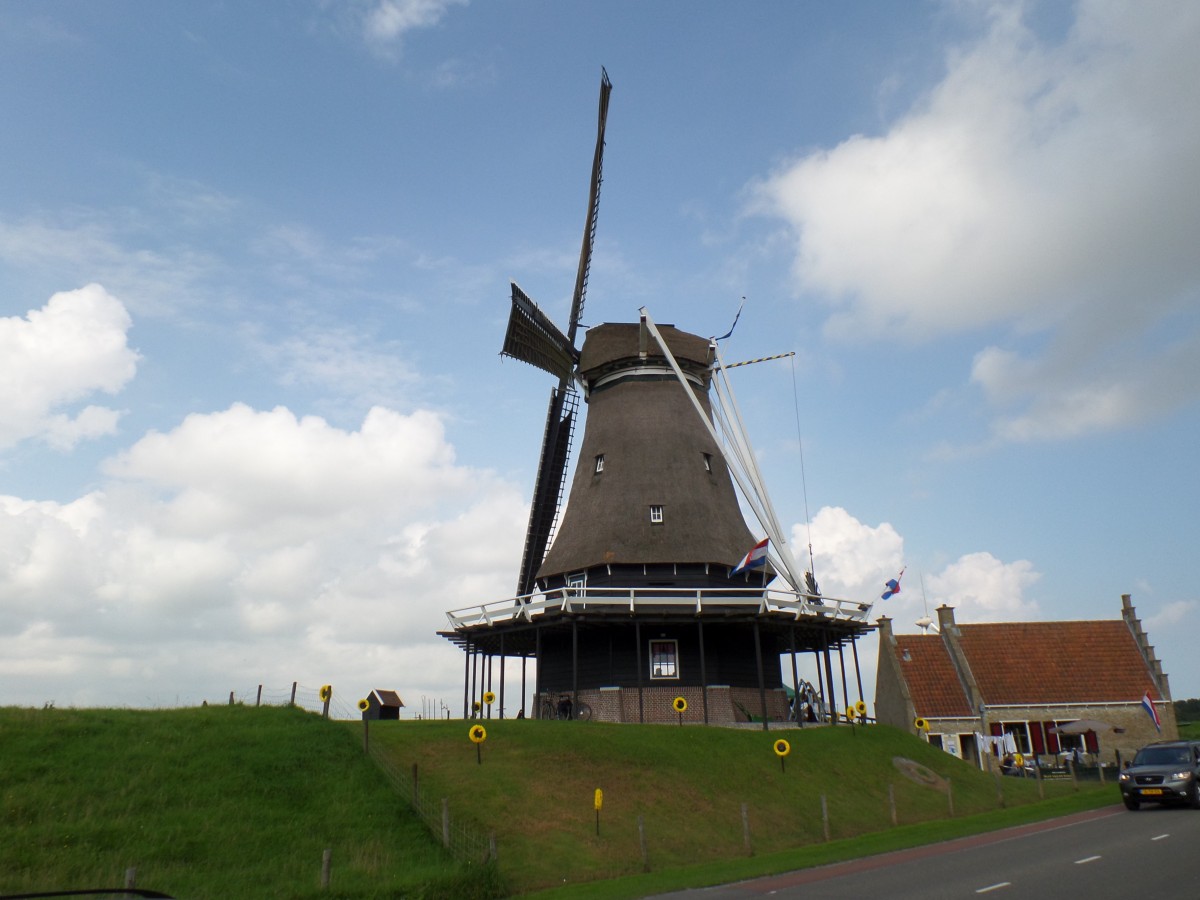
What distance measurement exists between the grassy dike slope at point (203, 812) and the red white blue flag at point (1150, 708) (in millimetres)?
36446

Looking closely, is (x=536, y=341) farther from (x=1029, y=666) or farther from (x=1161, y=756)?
(x=1029, y=666)

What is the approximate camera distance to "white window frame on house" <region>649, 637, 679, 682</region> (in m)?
31.2

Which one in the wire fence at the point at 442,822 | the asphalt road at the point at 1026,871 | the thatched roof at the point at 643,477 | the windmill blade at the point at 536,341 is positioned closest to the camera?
the asphalt road at the point at 1026,871

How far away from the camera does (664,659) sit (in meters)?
31.4

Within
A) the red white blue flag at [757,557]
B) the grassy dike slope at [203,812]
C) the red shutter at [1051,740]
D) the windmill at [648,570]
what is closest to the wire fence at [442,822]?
the grassy dike slope at [203,812]

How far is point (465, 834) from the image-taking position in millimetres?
17891

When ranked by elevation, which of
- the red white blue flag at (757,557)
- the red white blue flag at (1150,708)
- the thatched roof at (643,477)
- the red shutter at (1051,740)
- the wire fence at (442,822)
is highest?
the thatched roof at (643,477)

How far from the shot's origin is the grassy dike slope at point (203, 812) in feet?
49.8

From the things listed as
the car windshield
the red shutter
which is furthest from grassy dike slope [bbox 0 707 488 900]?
the red shutter

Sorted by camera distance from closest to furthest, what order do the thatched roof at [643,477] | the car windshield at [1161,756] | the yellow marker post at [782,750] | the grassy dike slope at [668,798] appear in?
the grassy dike slope at [668,798]
the car windshield at [1161,756]
the yellow marker post at [782,750]
the thatched roof at [643,477]

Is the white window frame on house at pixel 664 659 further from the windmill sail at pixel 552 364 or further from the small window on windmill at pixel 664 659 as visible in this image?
the windmill sail at pixel 552 364

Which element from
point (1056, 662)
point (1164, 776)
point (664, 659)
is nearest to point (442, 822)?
point (664, 659)

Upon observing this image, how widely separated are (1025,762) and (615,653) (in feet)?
70.2

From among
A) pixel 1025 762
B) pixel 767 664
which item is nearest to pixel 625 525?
pixel 767 664
